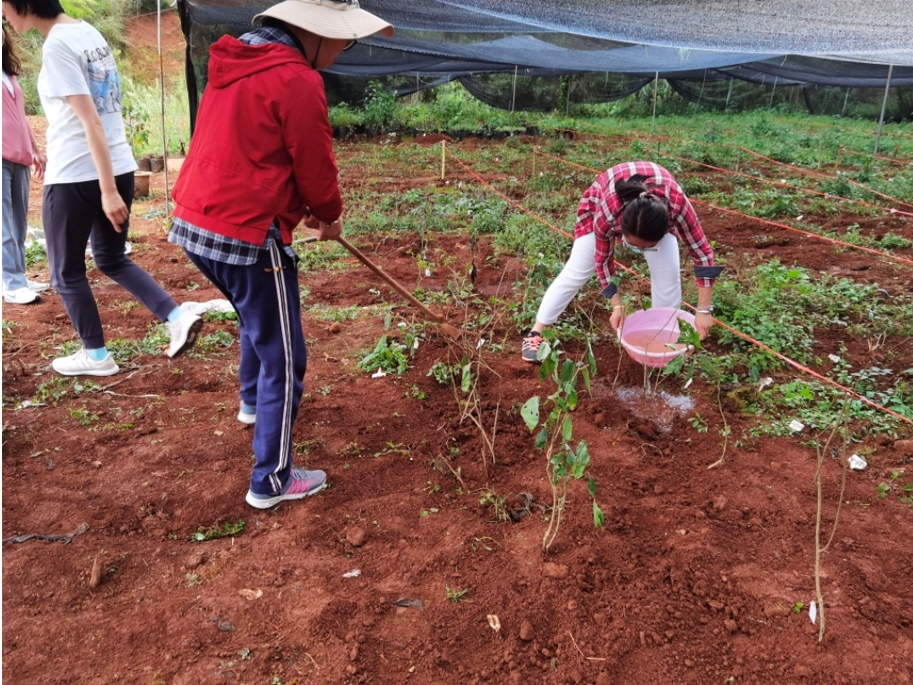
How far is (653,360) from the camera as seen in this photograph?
2.81m

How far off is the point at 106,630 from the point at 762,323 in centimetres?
319

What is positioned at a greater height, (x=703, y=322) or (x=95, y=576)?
(x=703, y=322)

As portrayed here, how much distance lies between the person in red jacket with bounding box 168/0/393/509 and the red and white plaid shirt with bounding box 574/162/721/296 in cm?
118

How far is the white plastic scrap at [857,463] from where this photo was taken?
7.70ft

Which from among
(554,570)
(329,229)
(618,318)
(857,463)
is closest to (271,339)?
(329,229)

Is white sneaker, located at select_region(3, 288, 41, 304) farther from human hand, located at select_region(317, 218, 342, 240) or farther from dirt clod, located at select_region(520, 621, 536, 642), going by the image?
dirt clod, located at select_region(520, 621, 536, 642)

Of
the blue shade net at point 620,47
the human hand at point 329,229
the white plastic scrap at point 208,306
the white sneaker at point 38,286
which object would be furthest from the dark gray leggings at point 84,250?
the blue shade net at point 620,47

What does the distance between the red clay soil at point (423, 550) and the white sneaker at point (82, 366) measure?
7 cm

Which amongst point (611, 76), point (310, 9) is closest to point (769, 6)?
point (310, 9)

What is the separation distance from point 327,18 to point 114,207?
1.36 meters

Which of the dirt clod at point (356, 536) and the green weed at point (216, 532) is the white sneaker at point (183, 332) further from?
the dirt clod at point (356, 536)

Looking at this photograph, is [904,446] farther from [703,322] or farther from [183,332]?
[183,332]

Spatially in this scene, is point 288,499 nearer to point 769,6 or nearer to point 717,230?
point 769,6

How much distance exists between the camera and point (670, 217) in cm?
252
